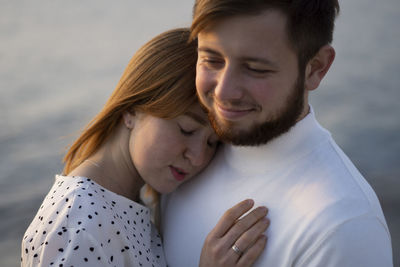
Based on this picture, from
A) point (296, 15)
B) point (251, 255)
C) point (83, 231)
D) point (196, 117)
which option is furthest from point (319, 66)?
point (83, 231)

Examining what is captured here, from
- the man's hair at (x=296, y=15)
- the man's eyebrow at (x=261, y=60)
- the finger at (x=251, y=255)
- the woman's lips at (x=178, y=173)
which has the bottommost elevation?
the finger at (x=251, y=255)

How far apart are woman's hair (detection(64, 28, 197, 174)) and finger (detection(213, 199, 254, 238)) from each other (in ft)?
1.59

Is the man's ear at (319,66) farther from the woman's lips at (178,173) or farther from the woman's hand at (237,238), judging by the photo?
the woman's lips at (178,173)

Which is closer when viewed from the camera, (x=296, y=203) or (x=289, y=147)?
(x=296, y=203)

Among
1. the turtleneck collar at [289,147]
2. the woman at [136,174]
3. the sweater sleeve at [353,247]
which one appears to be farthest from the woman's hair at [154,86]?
the sweater sleeve at [353,247]

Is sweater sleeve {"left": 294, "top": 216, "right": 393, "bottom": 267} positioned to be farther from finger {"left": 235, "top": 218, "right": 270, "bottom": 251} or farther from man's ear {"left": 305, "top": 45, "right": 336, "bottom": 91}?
man's ear {"left": 305, "top": 45, "right": 336, "bottom": 91}

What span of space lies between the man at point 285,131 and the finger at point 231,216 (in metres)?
0.07

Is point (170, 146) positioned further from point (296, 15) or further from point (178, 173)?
point (296, 15)

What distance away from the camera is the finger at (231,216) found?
2.11 meters

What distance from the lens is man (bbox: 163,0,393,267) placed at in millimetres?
1876

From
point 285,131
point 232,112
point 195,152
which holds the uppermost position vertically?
point 232,112

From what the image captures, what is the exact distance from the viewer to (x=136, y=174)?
2.50 m

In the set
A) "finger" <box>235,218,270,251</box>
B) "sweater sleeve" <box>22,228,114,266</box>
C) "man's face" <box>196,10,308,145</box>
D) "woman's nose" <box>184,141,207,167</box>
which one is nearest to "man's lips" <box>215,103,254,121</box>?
"man's face" <box>196,10,308,145</box>

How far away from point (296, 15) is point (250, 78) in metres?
0.30
